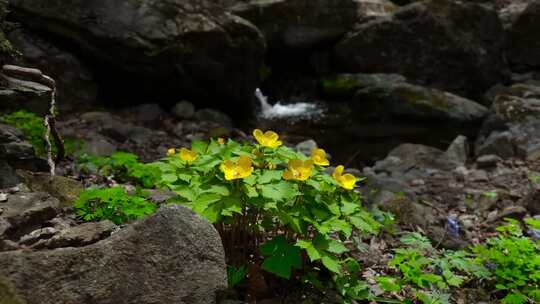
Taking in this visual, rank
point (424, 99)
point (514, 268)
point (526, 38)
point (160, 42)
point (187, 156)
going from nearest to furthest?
point (187, 156), point (514, 268), point (160, 42), point (424, 99), point (526, 38)

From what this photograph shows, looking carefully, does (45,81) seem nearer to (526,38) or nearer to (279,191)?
(279,191)

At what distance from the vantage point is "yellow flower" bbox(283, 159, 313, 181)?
2.39 m

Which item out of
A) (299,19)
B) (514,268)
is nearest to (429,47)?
(299,19)

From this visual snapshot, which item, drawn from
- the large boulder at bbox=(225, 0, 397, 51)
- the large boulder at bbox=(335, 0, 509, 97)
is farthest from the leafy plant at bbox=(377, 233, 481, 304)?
the large boulder at bbox=(335, 0, 509, 97)

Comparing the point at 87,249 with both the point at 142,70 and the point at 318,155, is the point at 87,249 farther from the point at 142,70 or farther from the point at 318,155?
the point at 142,70

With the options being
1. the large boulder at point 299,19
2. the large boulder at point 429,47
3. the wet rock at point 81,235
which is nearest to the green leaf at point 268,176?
the wet rock at point 81,235

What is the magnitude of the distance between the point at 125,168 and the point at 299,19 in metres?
8.91

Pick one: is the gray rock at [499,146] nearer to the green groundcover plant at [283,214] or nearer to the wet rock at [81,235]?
the green groundcover plant at [283,214]

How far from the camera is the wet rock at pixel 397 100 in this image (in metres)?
10.2

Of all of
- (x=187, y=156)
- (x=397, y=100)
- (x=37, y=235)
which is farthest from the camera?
(x=397, y=100)

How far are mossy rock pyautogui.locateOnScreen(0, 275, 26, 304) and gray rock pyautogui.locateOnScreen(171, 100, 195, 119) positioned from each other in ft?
21.3

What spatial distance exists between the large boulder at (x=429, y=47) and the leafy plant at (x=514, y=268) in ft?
31.6

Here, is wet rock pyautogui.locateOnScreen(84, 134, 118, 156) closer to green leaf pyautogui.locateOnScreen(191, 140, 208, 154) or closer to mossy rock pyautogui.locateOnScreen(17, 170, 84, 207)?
mossy rock pyautogui.locateOnScreen(17, 170, 84, 207)

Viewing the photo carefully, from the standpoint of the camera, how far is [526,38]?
1376 centimetres
